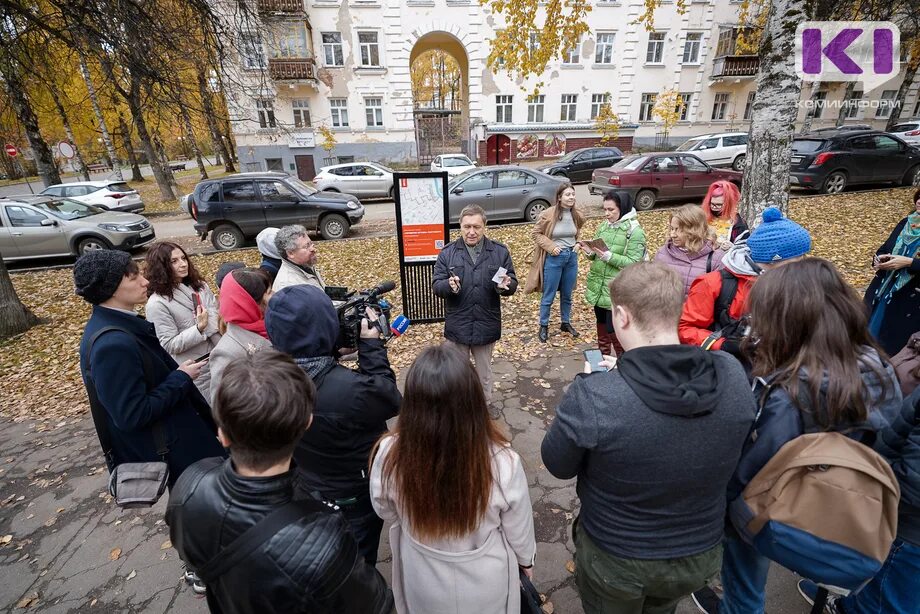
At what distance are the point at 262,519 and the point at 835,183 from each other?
14.9 m

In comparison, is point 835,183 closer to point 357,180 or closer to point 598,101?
point 357,180

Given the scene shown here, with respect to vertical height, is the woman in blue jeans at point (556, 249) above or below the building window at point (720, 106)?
below

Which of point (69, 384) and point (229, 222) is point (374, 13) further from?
point (69, 384)

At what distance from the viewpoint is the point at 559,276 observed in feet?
16.7

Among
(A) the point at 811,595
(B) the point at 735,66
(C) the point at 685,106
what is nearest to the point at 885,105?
(B) the point at 735,66

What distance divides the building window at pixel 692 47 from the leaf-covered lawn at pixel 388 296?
19036 millimetres

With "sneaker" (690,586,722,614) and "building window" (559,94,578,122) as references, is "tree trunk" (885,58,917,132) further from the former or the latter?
"sneaker" (690,586,722,614)

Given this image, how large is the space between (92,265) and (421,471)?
203 cm

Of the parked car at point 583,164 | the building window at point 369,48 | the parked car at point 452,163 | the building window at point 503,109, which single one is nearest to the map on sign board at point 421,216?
the parked car at point 452,163

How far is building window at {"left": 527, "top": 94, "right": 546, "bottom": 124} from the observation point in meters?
24.6

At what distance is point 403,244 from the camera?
16.4 feet

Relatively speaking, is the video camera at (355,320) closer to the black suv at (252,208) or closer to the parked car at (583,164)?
the black suv at (252,208)

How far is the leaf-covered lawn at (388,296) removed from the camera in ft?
16.6

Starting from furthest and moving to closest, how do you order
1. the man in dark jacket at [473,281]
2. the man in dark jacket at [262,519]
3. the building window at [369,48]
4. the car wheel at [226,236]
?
the building window at [369,48] → the car wheel at [226,236] → the man in dark jacket at [473,281] → the man in dark jacket at [262,519]
